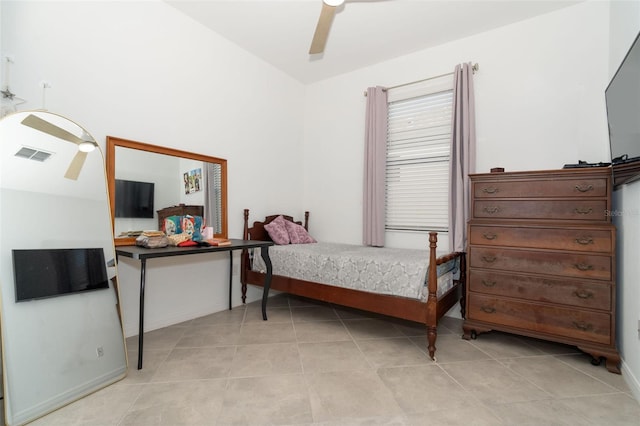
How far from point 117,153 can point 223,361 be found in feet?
5.78

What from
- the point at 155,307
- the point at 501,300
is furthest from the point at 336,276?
the point at 155,307

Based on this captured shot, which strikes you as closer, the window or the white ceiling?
the white ceiling

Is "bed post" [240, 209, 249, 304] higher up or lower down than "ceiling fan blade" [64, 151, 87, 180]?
lower down

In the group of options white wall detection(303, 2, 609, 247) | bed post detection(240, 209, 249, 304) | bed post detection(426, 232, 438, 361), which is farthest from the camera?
bed post detection(240, 209, 249, 304)

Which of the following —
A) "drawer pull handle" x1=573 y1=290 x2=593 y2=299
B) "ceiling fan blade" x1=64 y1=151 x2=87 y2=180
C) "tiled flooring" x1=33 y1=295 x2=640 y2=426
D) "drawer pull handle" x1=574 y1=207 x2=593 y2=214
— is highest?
"ceiling fan blade" x1=64 y1=151 x2=87 y2=180

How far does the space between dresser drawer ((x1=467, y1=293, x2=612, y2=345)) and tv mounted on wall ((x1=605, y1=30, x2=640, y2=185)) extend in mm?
919

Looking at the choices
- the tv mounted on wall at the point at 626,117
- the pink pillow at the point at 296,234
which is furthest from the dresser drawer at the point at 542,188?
the pink pillow at the point at 296,234

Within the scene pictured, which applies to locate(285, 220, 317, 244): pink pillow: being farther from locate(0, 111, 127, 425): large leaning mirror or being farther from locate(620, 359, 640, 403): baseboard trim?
locate(620, 359, 640, 403): baseboard trim

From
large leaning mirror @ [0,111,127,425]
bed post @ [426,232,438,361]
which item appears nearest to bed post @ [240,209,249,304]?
large leaning mirror @ [0,111,127,425]

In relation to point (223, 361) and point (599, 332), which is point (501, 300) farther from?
point (223, 361)

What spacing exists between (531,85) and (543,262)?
1659 millimetres

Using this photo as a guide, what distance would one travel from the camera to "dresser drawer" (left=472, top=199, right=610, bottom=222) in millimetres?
2016

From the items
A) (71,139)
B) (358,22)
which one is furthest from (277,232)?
(358,22)

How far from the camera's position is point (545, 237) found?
6.91 feet
